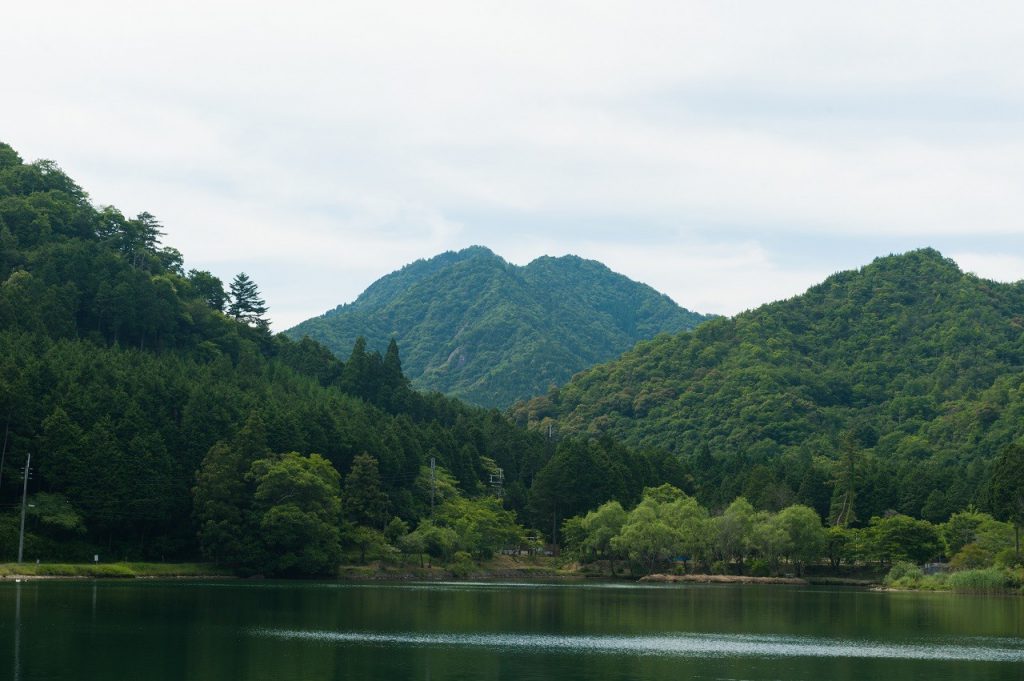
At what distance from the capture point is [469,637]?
168 feet

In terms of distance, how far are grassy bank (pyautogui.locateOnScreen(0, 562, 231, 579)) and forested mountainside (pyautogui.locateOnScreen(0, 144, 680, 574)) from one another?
6.33ft

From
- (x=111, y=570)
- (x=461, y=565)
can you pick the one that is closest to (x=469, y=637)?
(x=111, y=570)

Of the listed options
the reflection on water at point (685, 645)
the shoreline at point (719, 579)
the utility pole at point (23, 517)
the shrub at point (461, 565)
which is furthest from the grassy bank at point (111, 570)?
the shoreline at point (719, 579)

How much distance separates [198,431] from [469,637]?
57926 millimetres

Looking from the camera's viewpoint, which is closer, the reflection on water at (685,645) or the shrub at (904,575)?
the reflection on water at (685,645)

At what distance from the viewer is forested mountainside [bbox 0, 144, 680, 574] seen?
9225cm

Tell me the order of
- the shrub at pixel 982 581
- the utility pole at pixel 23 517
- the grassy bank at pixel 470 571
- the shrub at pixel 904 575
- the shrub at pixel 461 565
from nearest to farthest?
1. the utility pole at pixel 23 517
2. the shrub at pixel 982 581
3. the grassy bank at pixel 470 571
4. the shrub at pixel 904 575
5. the shrub at pixel 461 565

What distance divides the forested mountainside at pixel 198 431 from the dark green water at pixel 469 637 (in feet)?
45.7

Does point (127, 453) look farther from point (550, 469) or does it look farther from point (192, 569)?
point (550, 469)

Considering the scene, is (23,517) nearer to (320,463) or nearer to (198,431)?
(198,431)

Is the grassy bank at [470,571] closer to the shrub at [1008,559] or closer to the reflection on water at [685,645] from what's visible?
the shrub at [1008,559]

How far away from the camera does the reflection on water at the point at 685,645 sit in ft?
156

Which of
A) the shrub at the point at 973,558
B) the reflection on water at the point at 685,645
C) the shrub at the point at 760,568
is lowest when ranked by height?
the shrub at the point at 760,568

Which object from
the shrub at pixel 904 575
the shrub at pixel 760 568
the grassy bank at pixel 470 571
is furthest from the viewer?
the shrub at pixel 760 568
